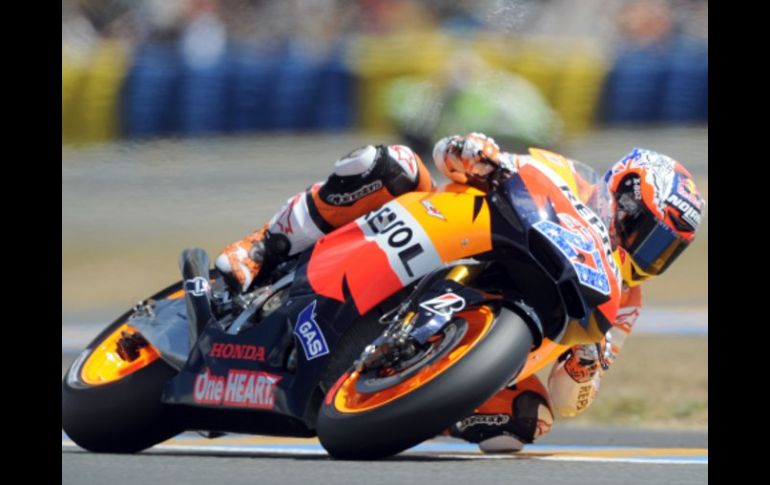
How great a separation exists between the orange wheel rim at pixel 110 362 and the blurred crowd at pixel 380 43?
8645mm

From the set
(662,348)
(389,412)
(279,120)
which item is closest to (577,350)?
(389,412)

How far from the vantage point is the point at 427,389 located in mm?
4605

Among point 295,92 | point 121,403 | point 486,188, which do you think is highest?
point 486,188

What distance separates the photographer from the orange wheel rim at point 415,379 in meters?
4.68

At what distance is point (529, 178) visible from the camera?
5.19 metres

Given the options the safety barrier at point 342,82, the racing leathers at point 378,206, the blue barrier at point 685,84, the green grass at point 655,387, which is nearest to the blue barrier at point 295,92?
the safety barrier at point 342,82

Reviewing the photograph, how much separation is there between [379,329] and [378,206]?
1.66ft

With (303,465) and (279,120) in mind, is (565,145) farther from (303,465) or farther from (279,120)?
(303,465)

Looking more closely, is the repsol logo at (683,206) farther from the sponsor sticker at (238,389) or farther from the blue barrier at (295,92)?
the blue barrier at (295,92)

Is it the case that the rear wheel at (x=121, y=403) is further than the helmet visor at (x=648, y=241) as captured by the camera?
Yes

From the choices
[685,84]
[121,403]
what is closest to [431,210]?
[121,403]

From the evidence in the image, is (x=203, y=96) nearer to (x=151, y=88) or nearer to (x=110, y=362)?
(x=151, y=88)
